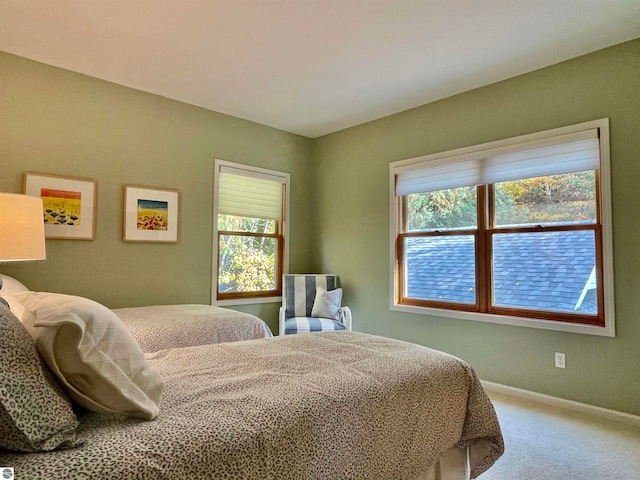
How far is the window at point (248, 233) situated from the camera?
4.16 metres

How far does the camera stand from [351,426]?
1256mm

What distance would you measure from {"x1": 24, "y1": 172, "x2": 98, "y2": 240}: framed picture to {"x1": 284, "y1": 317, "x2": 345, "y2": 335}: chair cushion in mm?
2016

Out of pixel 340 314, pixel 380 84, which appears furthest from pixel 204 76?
pixel 340 314

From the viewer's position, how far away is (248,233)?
4.43 meters

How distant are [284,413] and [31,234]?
200cm

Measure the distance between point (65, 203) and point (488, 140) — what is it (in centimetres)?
369

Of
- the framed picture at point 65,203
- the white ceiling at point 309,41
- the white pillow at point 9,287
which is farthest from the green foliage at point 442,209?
the white pillow at point 9,287

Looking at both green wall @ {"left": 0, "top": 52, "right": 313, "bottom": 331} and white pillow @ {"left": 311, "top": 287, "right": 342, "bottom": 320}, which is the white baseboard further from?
green wall @ {"left": 0, "top": 52, "right": 313, "bottom": 331}

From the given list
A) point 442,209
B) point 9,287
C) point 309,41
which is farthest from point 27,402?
point 442,209

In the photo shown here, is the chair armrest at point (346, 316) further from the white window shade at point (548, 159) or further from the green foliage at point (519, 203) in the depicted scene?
the white window shade at point (548, 159)

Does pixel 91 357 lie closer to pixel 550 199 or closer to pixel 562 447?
pixel 562 447

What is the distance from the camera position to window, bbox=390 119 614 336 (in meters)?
2.89

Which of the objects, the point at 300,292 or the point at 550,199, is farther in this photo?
the point at 300,292

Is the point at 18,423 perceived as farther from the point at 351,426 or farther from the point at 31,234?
the point at 31,234
